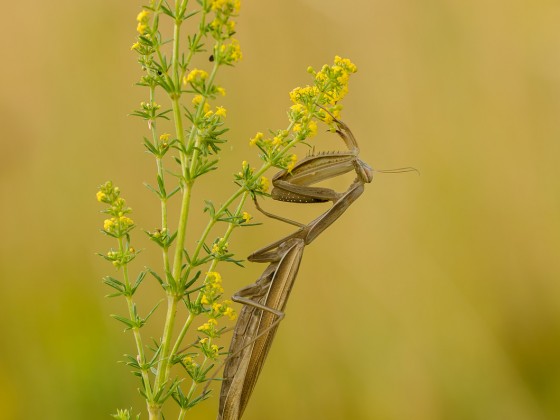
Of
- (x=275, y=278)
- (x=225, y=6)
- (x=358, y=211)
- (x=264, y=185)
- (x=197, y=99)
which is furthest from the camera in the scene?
(x=358, y=211)

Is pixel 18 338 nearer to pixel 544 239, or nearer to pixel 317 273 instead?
pixel 317 273

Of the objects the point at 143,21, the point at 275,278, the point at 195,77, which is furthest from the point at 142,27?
the point at 275,278

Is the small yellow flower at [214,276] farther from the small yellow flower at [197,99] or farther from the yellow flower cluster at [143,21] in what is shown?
the yellow flower cluster at [143,21]

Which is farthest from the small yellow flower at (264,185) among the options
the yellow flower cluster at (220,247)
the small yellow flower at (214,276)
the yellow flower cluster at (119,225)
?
the yellow flower cluster at (119,225)

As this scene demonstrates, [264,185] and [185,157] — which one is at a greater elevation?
[185,157]

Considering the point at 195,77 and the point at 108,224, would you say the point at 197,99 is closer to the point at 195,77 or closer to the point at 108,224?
the point at 195,77

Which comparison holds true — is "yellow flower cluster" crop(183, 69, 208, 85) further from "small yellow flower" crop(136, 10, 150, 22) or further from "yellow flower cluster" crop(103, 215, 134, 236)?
"yellow flower cluster" crop(103, 215, 134, 236)
